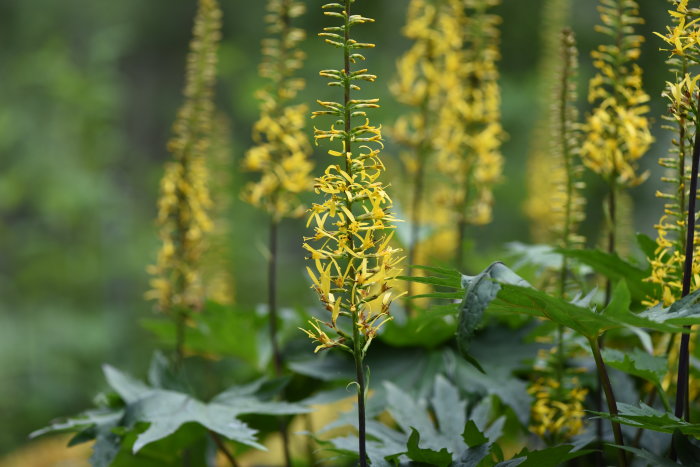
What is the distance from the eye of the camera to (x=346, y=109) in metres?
1.61

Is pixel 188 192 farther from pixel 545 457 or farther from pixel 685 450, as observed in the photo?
pixel 685 450

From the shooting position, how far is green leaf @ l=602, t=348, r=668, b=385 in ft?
5.99

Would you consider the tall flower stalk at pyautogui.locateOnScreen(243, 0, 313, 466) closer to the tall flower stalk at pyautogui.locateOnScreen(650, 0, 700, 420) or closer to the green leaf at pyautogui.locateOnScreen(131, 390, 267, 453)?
the green leaf at pyautogui.locateOnScreen(131, 390, 267, 453)

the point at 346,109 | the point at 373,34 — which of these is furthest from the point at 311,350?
the point at 373,34

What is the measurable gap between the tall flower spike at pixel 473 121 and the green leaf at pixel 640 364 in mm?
1241

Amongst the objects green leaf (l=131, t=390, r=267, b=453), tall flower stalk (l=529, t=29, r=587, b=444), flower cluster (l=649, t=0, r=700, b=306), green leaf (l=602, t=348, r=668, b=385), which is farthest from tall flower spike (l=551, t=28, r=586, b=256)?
green leaf (l=131, t=390, r=267, b=453)

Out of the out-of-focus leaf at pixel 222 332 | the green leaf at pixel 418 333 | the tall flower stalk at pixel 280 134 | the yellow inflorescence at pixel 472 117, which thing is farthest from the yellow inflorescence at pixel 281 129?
the yellow inflorescence at pixel 472 117

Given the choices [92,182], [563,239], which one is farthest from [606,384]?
[92,182]

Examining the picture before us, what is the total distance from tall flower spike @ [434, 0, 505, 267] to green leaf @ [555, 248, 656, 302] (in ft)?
3.18

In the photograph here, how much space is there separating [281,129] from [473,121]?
854 millimetres

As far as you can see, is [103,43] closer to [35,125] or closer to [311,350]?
[35,125]

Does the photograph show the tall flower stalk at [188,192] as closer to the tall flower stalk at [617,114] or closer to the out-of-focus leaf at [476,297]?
the tall flower stalk at [617,114]

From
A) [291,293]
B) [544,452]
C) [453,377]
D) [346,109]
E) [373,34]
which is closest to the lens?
[346,109]

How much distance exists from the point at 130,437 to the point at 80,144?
6.05m
